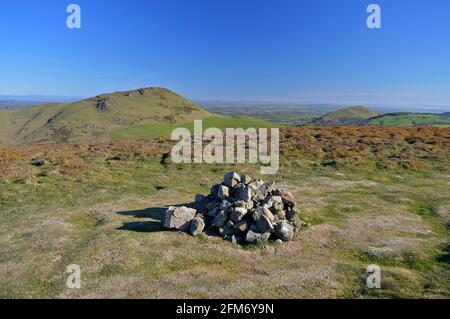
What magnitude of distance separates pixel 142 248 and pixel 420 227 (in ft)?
58.2

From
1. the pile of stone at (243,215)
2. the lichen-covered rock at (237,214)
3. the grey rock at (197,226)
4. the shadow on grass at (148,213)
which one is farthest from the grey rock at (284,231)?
the shadow on grass at (148,213)

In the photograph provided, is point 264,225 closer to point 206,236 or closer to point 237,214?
point 237,214

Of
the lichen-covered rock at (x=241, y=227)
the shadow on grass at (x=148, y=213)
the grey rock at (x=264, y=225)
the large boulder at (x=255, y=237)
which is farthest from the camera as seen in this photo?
the shadow on grass at (x=148, y=213)

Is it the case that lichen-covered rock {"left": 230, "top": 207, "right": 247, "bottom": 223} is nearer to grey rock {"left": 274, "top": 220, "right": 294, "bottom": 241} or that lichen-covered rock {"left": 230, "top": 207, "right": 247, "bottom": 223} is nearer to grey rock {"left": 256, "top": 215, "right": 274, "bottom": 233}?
grey rock {"left": 256, "top": 215, "right": 274, "bottom": 233}

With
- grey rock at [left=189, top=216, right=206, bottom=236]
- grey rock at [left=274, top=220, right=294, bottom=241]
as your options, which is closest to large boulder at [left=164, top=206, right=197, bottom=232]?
grey rock at [left=189, top=216, right=206, bottom=236]

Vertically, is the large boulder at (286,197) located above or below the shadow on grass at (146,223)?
above

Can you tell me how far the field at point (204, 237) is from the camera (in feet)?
53.9

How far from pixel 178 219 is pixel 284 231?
6.56 m

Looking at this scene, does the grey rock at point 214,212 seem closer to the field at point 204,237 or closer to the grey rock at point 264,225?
the field at point 204,237

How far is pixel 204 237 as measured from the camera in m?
21.6

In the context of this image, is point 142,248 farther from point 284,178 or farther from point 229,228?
point 284,178

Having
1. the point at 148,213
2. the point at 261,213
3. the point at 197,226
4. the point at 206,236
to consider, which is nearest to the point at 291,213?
the point at 261,213

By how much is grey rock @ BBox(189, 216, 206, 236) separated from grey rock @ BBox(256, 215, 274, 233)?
11.2 feet
